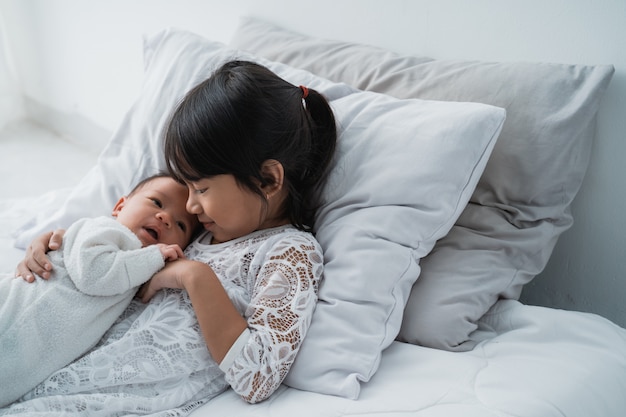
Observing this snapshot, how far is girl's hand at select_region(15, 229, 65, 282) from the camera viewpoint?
Result: 1.14m

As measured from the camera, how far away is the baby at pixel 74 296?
1.05 meters

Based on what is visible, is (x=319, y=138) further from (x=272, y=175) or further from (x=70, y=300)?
(x=70, y=300)

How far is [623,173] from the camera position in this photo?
125 centimetres

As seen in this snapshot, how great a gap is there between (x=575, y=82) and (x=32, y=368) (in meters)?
0.99

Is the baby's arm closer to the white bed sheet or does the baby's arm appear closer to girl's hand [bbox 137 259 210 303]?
girl's hand [bbox 137 259 210 303]

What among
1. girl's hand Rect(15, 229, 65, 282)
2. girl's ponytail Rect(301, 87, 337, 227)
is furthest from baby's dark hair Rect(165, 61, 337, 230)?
girl's hand Rect(15, 229, 65, 282)

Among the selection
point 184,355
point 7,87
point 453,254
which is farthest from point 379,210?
point 7,87

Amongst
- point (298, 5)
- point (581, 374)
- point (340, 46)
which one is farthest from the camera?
point (298, 5)

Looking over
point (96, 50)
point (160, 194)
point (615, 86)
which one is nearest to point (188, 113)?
point (160, 194)

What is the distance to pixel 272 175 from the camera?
1.19 metres

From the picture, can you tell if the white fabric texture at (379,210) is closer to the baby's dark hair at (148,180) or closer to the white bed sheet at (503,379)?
the white bed sheet at (503,379)

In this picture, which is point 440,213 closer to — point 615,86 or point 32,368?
point 615,86

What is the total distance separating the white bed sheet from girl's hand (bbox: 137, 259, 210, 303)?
0.20 metres

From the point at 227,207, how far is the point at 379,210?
0.84 feet
